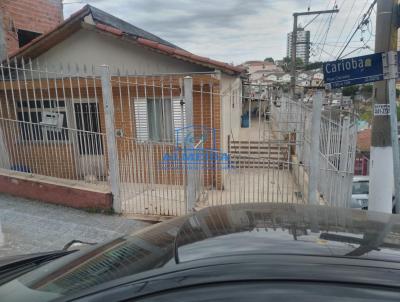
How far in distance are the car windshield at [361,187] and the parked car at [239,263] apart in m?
8.84

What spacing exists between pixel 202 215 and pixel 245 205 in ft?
1.14

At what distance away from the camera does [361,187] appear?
1002 centimetres

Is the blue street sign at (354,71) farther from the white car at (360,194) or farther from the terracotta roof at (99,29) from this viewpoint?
the white car at (360,194)

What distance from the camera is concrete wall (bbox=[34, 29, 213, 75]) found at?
26.5 feet

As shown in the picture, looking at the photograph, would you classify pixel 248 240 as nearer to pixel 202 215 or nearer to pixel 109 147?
pixel 202 215

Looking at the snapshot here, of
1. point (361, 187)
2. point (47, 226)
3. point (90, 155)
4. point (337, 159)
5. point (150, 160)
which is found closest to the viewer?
point (47, 226)

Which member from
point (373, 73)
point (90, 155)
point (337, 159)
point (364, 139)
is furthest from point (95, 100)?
point (364, 139)

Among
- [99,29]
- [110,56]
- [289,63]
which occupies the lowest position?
[110,56]

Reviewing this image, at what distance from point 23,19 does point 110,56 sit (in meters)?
3.21

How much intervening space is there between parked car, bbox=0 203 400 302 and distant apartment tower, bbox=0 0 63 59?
864 centimetres

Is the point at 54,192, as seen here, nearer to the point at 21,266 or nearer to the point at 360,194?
the point at 21,266

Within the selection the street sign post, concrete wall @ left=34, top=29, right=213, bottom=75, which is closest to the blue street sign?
the street sign post

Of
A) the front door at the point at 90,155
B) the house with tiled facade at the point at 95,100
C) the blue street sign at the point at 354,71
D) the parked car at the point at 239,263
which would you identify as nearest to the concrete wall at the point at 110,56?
the house with tiled facade at the point at 95,100

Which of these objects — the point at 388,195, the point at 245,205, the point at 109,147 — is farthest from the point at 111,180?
the point at 388,195
